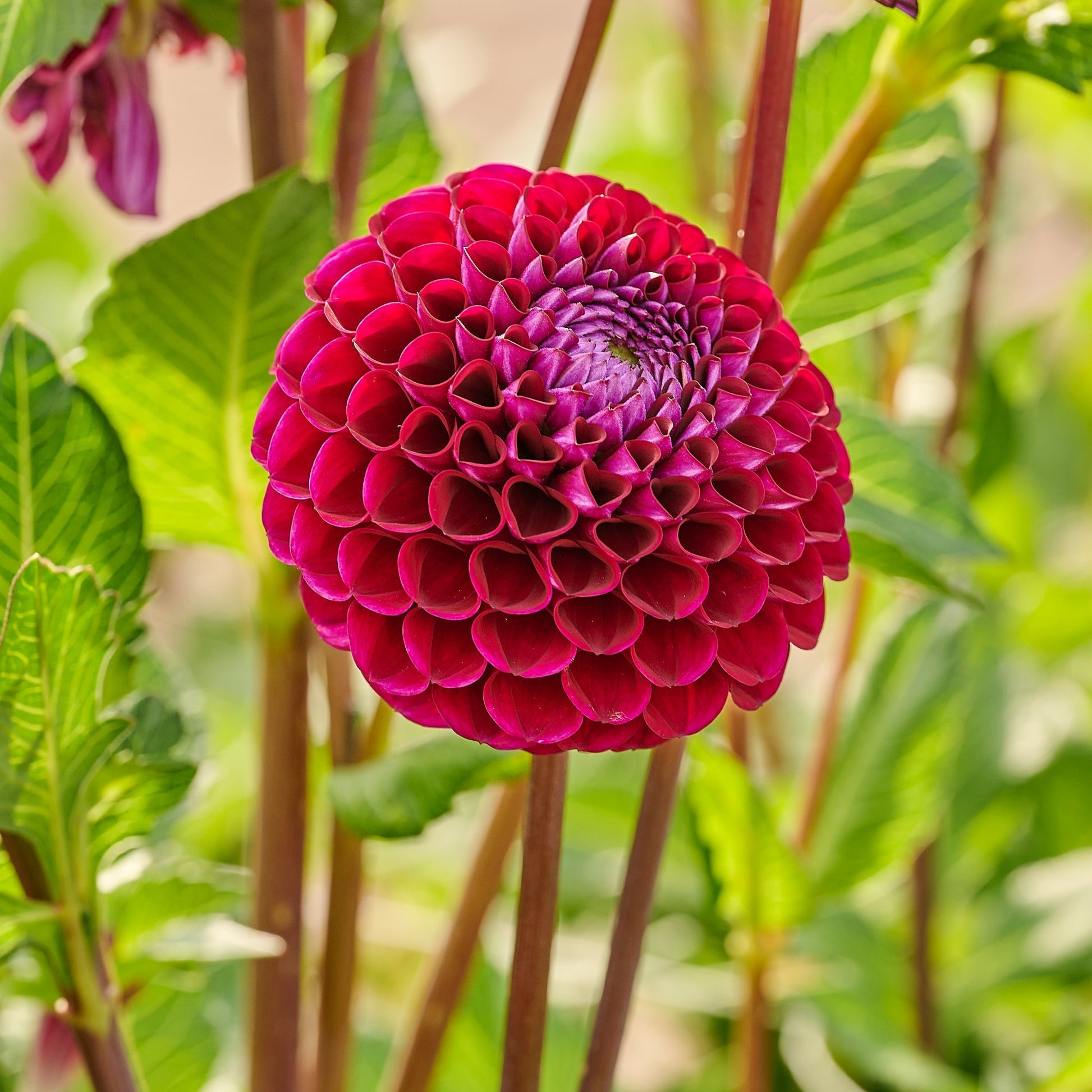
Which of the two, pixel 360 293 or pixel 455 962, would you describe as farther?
pixel 455 962

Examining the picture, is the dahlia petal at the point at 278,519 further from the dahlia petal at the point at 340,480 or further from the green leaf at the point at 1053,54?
the green leaf at the point at 1053,54

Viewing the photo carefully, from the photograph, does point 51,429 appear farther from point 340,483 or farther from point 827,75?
point 827,75

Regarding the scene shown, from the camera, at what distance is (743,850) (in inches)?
13.6

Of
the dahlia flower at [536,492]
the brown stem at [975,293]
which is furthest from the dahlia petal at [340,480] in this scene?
the brown stem at [975,293]

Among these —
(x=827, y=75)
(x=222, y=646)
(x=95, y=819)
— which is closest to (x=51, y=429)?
(x=95, y=819)

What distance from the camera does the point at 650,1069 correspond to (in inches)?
25.9

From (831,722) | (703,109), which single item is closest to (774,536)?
(831,722)

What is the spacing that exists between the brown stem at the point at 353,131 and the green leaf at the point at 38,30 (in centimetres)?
6

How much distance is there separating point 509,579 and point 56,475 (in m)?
0.09

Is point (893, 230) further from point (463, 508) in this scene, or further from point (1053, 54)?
point (463, 508)

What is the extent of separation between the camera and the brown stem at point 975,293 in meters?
0.36

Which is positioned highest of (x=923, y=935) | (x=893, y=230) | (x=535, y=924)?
(x=893, y=230)

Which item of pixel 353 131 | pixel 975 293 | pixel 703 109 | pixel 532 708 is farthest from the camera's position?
pixel 703 109

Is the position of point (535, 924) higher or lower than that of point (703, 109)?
lower
